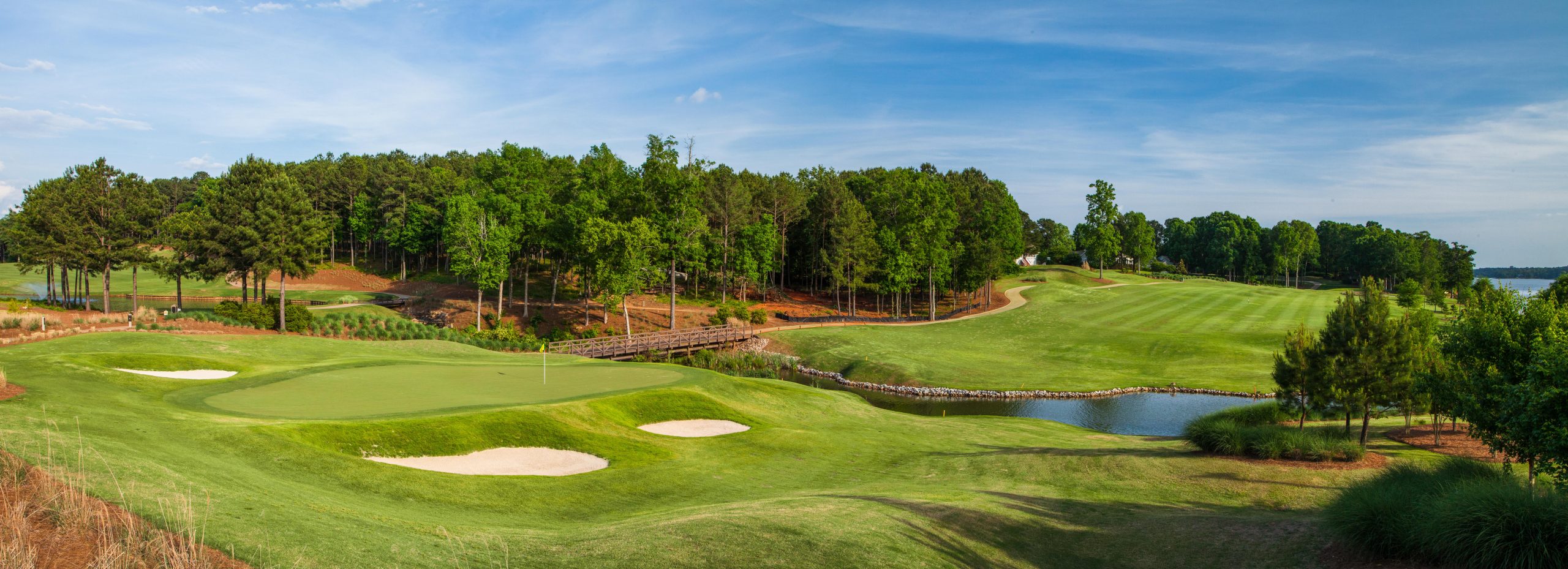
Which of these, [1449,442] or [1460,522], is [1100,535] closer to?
[1460,522]

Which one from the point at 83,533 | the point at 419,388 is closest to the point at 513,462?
the point at 419,388

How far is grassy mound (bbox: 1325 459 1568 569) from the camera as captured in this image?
9.28 meters

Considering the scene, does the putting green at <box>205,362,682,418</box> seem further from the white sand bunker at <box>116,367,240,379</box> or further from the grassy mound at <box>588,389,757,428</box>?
the white sand bunker at <box>116,367,240,379</box>

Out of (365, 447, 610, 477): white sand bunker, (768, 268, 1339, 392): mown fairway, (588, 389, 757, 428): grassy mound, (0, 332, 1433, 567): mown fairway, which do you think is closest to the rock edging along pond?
(768, 268, 1339, 392): mown fairway

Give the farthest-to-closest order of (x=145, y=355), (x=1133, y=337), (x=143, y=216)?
1. (x=1133, y=337)
2. (x=143, y=216)
3. (x=145, y=355)

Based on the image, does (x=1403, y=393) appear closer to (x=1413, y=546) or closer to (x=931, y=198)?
(x=1413, y=546)

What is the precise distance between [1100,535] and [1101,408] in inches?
1022

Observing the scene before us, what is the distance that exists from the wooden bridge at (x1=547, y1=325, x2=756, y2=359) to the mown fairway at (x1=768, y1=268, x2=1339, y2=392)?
3.70 metres

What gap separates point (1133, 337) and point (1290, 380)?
104 feet

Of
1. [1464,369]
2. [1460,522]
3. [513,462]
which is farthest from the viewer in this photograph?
[1464,369]

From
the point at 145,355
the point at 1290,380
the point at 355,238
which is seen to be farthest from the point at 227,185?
the point at 1290,380

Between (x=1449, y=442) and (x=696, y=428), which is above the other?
(x=696, y=428)

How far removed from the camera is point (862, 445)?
22109mm

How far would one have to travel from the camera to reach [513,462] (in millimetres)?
16672
